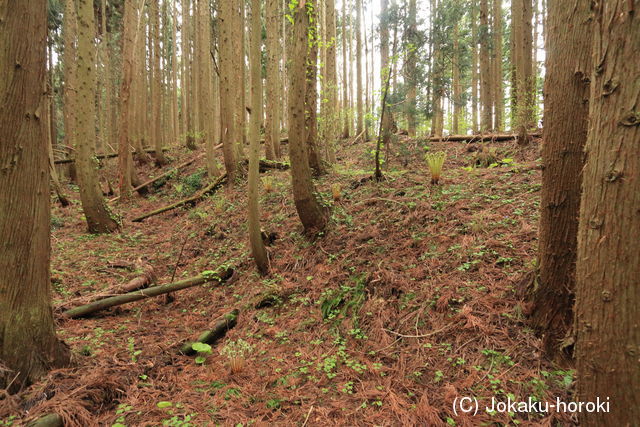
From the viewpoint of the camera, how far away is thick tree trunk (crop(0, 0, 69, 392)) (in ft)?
7.65

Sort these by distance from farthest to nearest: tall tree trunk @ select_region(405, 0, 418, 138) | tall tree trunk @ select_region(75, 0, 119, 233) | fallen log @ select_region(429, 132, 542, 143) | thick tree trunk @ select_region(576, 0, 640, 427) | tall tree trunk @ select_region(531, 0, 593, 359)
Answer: tall tree trunk @ select_region(405, 0, 418, 138)
fallen log @ select_region(429, 132, 542, 143)
tall tree trunk @ select_region(75, 0, 119, 233)
tall tree trunk @ select_region(531, 0, 593, 359)
thick tree trunk @ select_region(576, 0, 640, 427)

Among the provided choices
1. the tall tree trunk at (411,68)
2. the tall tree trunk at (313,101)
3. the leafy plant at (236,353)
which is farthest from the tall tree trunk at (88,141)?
the tall tree trunk at (411,68)

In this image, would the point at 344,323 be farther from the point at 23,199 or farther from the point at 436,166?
the point at 436,166

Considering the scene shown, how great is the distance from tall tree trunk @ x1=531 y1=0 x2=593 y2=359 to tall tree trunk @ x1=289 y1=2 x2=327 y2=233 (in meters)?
3.21

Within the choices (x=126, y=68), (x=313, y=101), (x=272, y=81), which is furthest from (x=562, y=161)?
(x=126, y=68)

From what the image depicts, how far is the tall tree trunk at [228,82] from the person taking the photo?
801 cm

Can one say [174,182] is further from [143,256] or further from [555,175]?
[555,175]

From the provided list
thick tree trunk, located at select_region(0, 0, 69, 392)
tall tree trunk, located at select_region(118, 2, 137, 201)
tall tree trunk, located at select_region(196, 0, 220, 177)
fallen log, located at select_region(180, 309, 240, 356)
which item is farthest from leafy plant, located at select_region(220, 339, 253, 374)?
tall tree trunk, located at select_region(118, 2, 137, 201)

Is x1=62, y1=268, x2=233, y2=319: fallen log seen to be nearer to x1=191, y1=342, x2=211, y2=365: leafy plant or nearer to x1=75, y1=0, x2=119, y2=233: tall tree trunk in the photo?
x1=191, y1=342, x2=211, y2=365: leafy plant

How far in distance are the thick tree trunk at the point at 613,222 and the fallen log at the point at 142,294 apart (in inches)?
178

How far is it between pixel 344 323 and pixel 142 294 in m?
2.78

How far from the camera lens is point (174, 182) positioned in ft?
37.2

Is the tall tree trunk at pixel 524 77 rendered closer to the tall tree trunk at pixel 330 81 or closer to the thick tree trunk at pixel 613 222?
the tall tree trunk at pixel 330 81

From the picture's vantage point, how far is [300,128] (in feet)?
16.3
